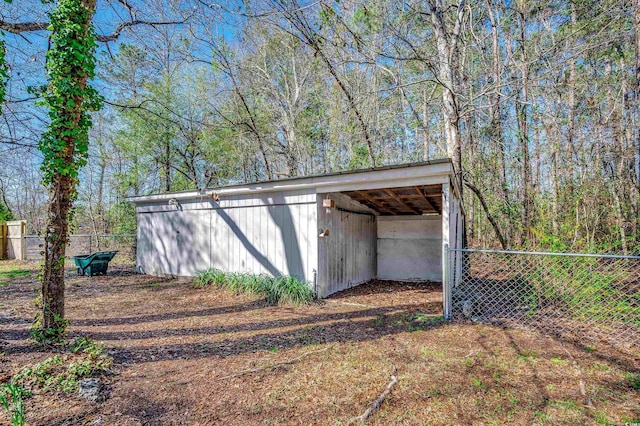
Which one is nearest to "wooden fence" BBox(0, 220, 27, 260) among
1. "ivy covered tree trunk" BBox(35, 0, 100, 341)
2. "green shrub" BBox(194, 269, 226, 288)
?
"green shrub" BBox(194, 269, 226, 288)

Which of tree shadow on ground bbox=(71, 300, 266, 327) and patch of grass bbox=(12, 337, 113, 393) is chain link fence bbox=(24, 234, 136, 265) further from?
patch of grass bbox=(12, 337, 113, 393)

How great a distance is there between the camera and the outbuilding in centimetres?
518

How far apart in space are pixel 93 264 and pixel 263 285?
5.55m

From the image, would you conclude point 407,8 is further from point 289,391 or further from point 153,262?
point 153,262

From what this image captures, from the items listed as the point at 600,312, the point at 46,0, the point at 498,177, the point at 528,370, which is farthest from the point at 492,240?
the point at 46,0

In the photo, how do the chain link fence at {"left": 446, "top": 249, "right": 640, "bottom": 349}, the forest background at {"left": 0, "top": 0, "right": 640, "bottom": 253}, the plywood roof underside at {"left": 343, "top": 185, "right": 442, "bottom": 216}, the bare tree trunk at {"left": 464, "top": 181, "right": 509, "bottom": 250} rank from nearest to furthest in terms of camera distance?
the chain link fence at {"left": 446, "top": 249, "right": 640, "bottom": 349}
the forest background at {"left": 0, "top": 0, "right": 640, "bottom": 253}
the plywood roof underside at {"left": 343, "top": 185, "right": 442, "bottom": 216}
the bare tree trunk at {"left": 464, "top": 181, "right": 509, "bottom": 250}

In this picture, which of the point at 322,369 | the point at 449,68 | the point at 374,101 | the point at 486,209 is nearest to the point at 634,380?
the point at 322,369

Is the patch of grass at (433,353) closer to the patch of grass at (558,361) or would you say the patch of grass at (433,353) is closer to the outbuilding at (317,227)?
the patch of grass at (558,361)

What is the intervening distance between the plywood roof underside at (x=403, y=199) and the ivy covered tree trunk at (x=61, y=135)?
4.14 m

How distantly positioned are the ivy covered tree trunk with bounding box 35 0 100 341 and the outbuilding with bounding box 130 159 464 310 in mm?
3155

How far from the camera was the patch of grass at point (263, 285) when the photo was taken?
537 centimetres

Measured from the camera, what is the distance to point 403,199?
6.18m

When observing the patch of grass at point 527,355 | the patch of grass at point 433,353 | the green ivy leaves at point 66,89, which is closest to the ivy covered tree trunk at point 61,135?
the green ivy leaves at point 66,89

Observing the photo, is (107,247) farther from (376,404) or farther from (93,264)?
(376,404)
